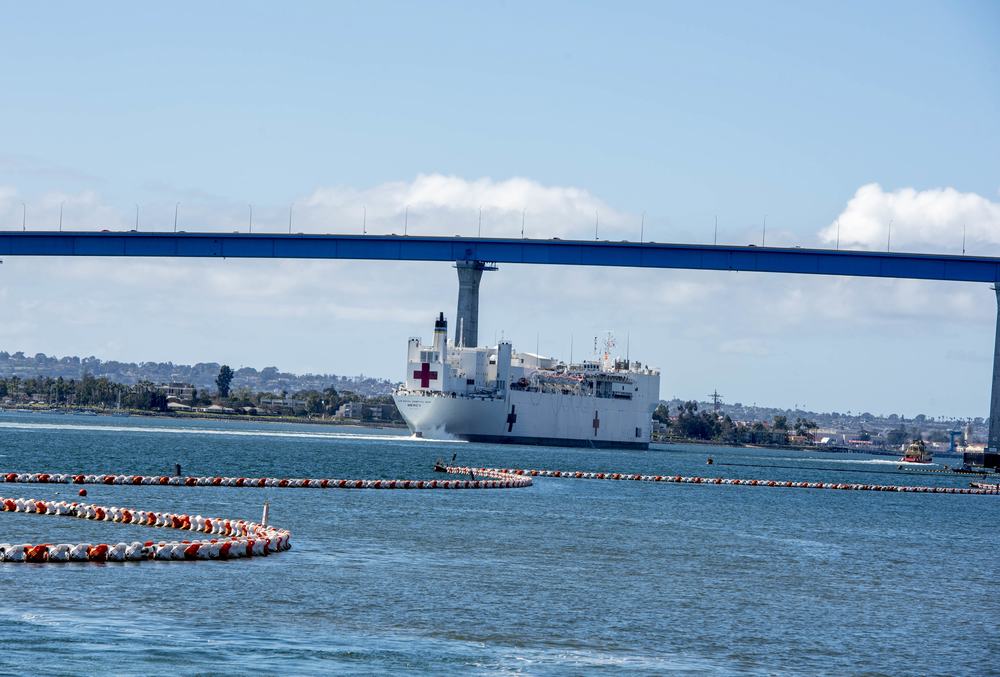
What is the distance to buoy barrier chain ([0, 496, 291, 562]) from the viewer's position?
32312 mm

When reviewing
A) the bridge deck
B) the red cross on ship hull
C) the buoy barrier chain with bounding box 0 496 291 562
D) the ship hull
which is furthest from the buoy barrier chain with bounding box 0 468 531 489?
the ship hull

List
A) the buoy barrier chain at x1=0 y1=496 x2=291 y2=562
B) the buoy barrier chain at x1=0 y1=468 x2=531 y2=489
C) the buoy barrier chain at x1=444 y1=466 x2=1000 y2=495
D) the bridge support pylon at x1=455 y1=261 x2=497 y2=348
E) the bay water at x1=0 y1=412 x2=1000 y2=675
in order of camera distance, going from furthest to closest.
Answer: the bridge support pylon at x1=455 y1=261 x2=497 y2=348, the buoy barrier chain at x1=444 y1=466 x2=1000 y2=495, the buoy barrier chain at x1=0 y1=468 x2=531 y2=489, the buoy barrier chain at x1=0 y1=496 x2=291 y2=562, the bay water at x1=0 y1=412 x2=1000 y2=675

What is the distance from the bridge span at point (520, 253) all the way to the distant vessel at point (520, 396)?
11498 millimetres

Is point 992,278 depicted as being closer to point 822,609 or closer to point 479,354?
point 479,354

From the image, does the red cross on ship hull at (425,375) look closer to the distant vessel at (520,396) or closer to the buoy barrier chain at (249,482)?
the distant vessel at (520,396)

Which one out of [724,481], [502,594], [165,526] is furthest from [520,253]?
[502,594]

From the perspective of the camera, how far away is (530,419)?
144 meters

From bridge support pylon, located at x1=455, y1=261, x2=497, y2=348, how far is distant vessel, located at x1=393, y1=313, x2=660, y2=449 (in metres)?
1.05

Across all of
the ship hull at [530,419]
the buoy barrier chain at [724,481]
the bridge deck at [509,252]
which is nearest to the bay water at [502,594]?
the buoy barrier chain at [724,481]

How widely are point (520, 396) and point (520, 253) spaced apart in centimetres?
2097

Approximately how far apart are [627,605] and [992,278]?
308 feet

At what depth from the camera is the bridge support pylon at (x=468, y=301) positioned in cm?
12850

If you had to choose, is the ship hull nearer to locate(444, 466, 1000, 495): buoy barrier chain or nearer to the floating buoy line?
locate(444, 466, 1000, 495): buoy barrier chain

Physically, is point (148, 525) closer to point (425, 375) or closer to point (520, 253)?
point (520, 253)
